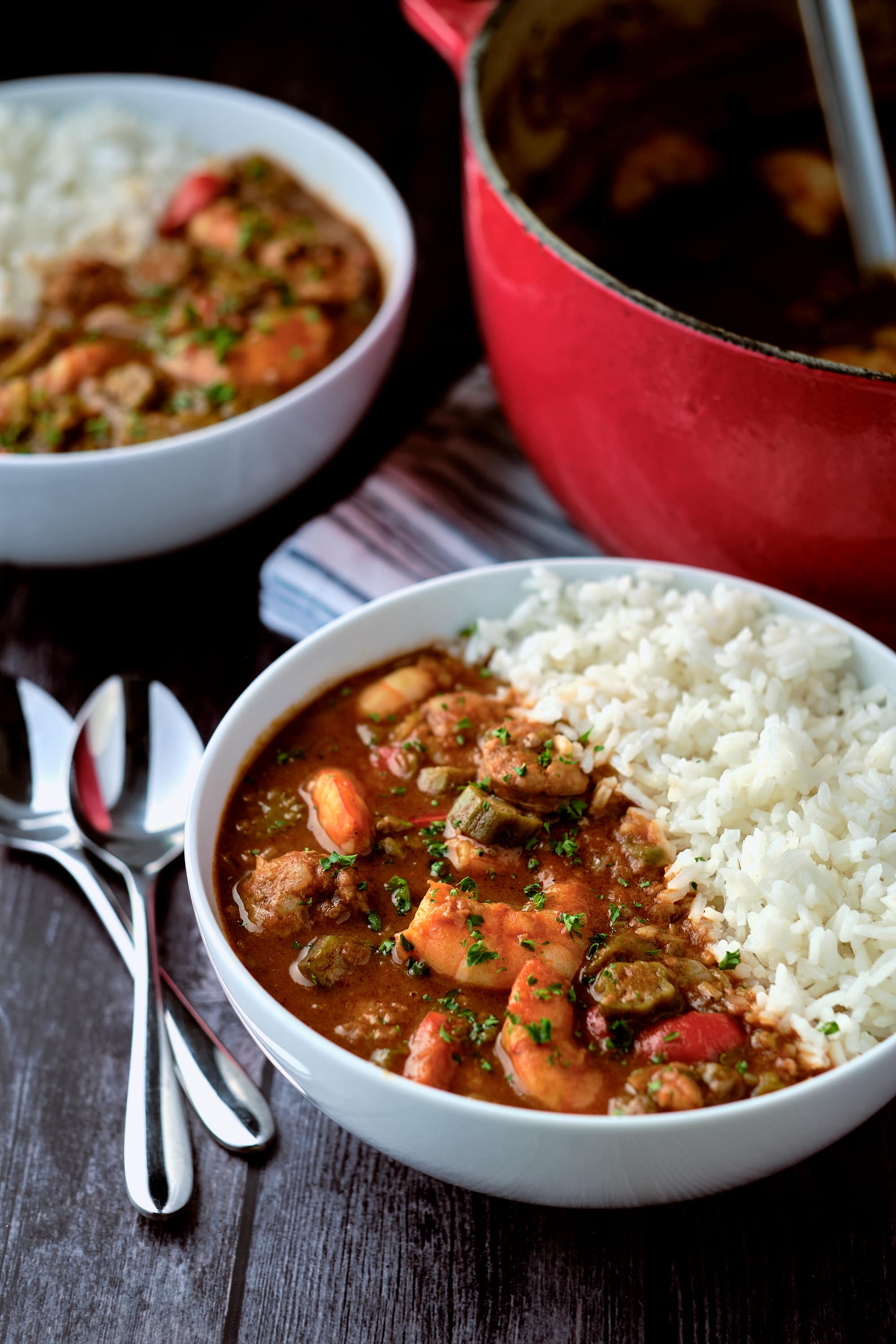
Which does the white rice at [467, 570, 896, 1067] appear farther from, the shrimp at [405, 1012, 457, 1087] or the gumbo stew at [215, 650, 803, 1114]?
the shrimp at [405, 1012, 457, 1087]

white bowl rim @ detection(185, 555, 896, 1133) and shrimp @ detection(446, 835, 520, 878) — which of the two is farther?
shrimp @ detection(446, 835, 520, 878)

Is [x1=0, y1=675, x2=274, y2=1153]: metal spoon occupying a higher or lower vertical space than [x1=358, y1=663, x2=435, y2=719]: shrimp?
lower

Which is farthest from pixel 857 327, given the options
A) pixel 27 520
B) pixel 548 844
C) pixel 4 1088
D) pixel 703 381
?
pixel 4 1088

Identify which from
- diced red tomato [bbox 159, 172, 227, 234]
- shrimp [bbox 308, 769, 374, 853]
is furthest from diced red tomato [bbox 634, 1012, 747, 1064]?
diced red tomato [bbox 159, 172, 227, 234]

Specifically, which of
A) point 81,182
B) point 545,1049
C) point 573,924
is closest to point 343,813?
point 573,924

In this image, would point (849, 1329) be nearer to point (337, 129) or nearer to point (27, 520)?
point (27, 520)

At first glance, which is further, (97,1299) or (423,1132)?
(97,1299)

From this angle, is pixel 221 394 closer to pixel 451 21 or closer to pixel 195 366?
pixel 195 366
